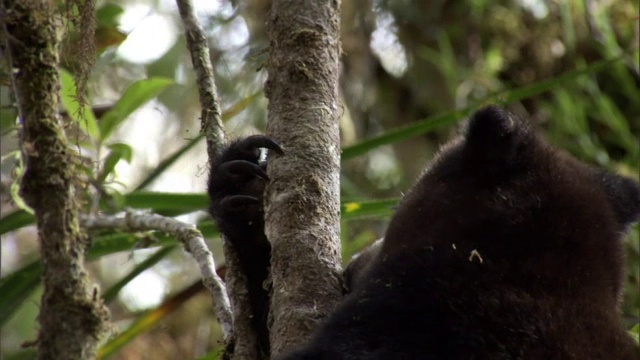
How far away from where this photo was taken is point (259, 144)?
2.34 m

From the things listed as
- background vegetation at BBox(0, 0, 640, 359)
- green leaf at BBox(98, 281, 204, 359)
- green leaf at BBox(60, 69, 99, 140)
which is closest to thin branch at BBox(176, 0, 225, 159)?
green leaf at BBox(60, 69, 99, 140)

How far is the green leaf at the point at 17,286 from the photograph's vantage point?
3.41 meters

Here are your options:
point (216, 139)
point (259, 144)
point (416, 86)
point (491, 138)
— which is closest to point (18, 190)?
point (216, 139)

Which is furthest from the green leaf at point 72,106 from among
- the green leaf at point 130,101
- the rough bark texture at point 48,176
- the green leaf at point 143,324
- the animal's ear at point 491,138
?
the animal's ear at point 491,138

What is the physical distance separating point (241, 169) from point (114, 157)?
3.07ft

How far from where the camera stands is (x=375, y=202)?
329 centimetres

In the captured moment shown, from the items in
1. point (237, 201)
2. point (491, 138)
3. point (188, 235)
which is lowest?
point (188, 235)

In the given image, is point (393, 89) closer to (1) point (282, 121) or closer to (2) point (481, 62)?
(2) point (481, 62)

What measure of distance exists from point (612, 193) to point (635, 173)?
327 centimetres

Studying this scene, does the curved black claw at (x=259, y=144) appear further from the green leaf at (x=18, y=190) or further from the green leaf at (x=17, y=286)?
the green leaf at (x=17, y=286)

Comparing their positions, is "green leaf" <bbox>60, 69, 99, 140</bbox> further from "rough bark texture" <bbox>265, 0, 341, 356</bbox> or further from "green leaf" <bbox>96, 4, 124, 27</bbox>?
"rough bark texture" <bbox>265, 0, 341, 356</bbox>

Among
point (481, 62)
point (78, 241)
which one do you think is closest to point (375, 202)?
point (78, 241)

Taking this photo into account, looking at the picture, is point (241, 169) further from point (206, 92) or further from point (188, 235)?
point (188, 235)

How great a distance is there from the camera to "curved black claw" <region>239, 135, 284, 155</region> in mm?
2287
